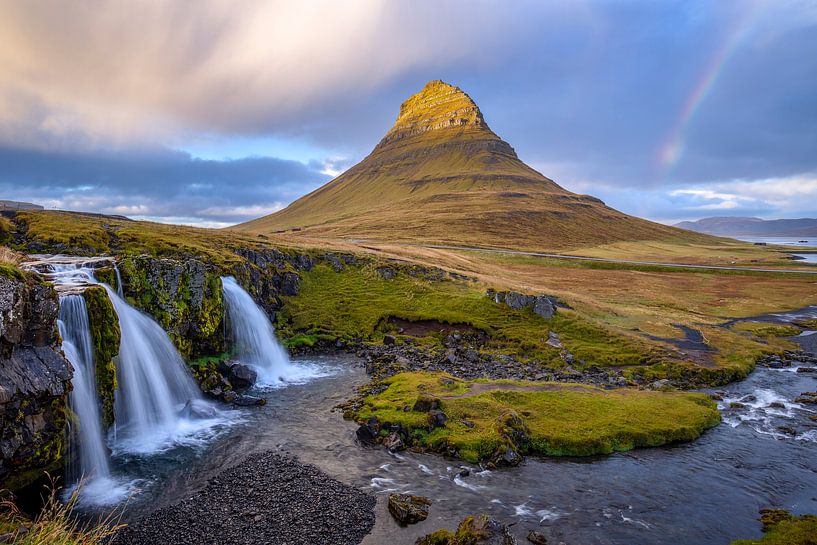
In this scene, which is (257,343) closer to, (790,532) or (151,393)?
(151,393)

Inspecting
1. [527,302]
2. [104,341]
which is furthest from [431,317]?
[104,341]

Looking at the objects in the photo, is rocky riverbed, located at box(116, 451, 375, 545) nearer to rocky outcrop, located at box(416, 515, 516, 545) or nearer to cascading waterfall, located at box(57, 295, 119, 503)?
rocky outcrop, located at box(416, 515, 516, 545)

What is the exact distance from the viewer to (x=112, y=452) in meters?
27.2

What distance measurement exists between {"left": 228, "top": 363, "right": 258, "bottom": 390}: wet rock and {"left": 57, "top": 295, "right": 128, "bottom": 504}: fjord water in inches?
479

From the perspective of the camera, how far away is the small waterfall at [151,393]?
2970cm

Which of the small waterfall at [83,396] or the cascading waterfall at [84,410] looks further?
the small waterfall at [83,396]

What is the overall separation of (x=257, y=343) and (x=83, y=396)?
821 inches

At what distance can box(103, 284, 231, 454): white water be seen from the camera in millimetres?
29438

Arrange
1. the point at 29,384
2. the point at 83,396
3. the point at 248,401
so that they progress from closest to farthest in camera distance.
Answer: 1. the point at 29,384
2. the point at 83,396
3. the point at 248,401

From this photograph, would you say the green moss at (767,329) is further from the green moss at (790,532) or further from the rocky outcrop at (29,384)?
the rocky outcrop at (29,384)

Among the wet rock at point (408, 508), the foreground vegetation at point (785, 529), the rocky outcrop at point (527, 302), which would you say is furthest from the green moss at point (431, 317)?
the wet rock at point (408, 508)

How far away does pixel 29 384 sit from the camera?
22.0 metres

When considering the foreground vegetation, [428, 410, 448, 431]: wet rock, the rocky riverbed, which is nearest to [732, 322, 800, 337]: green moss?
the foreground vegetation

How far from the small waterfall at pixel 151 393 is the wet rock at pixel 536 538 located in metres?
22.4
